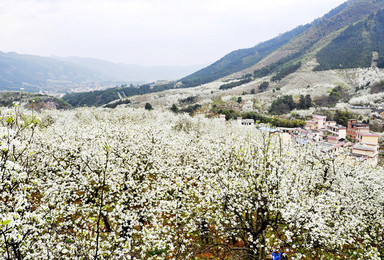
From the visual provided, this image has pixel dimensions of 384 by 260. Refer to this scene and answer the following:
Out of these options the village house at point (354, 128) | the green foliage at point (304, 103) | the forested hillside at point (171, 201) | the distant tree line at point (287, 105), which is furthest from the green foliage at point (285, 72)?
the forested hillside at point (171, 201)

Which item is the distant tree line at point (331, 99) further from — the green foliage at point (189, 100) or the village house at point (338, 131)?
the green foliage at point (189, 100)

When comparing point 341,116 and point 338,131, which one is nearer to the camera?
point 338,131

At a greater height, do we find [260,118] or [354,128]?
[260,118]

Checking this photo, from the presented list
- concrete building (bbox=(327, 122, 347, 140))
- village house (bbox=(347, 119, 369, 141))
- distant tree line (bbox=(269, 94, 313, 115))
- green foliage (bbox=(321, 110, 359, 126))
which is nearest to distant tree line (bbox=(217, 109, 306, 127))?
concrete building (bbox=(327, 122, 347, 140))

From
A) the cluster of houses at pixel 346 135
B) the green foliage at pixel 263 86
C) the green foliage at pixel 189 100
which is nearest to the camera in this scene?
the cluster of houses at pixel 346 135

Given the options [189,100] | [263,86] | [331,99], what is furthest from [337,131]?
[263,86]

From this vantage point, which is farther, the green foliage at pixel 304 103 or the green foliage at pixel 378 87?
the green foliage at pixel 378 87

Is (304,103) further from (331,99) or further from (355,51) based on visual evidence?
→ (355,51)

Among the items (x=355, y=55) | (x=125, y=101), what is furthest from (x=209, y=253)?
(x=355, y=55)

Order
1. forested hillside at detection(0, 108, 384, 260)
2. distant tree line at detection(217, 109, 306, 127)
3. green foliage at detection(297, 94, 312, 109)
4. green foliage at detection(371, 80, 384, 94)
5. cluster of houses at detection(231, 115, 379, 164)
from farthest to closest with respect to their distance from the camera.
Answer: green foliage at detection(371, 80, 384, 94)
green foliage at detection(297, 94, 312, 109)
distant tree line at detection(217, 109, 306, 127)
cluster of houses at detection(231, 115, 379, 164)
forested hillside at detection(0, 108, 384, 260)

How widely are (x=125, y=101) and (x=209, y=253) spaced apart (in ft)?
469

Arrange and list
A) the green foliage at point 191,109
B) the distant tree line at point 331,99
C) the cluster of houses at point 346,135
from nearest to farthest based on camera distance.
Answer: the cluster of houses at point 346,135
the green foliage at point 191,109
the distant tree line at point 331,99

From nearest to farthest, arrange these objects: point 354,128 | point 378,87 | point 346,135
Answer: point 354,128 → point 346,135 → point 378,87

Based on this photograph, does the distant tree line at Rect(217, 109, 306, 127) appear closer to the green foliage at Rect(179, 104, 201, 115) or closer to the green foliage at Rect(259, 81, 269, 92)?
the green foliage at Rect(179, 104, 201, 115)
